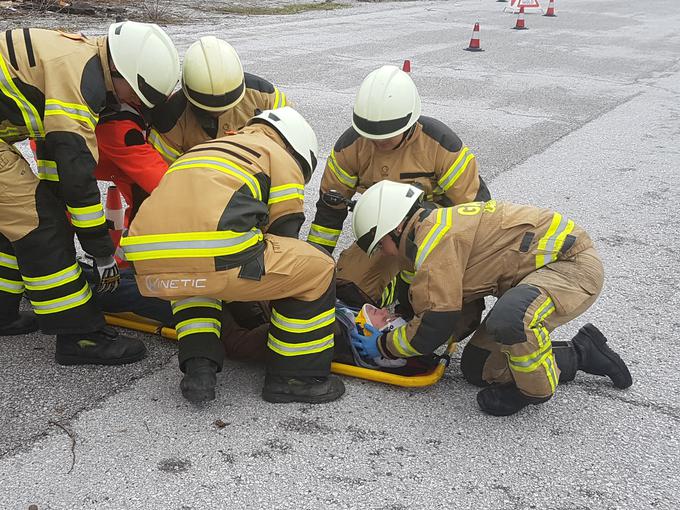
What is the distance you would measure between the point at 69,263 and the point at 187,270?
0.79 metres

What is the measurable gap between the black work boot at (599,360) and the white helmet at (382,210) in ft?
3.49

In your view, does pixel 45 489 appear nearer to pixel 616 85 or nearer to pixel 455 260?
pixel 455 260

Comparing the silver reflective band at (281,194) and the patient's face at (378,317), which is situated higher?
the silver reflective band at (281,194)

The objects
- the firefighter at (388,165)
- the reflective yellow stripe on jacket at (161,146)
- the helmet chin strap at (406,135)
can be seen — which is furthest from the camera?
the reflective yellow stripe on jacket at (161,146)

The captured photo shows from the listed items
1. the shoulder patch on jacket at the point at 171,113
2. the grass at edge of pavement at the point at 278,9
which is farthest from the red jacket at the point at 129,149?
the grass at edge of pavement at the point at 278,9

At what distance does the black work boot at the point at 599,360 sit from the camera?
344cm

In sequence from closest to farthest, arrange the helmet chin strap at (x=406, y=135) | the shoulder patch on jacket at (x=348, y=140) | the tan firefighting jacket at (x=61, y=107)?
the tan firefighting jacket at (x=61, y=107) → the helmet chin strap at (x=406, y=135) → the shoulder patch on jacket at (x=348, y=140)

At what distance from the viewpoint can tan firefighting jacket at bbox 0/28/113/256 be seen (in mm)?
3113

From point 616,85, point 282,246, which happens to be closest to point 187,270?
point 282,246

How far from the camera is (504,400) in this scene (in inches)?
124

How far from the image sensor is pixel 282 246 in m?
3.11

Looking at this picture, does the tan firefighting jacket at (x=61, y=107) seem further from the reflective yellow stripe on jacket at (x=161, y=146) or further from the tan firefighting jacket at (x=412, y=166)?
the tan firefighting jacket at (x=412, y=166)

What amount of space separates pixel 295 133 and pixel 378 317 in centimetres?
104

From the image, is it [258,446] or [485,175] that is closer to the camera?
[258,446]
